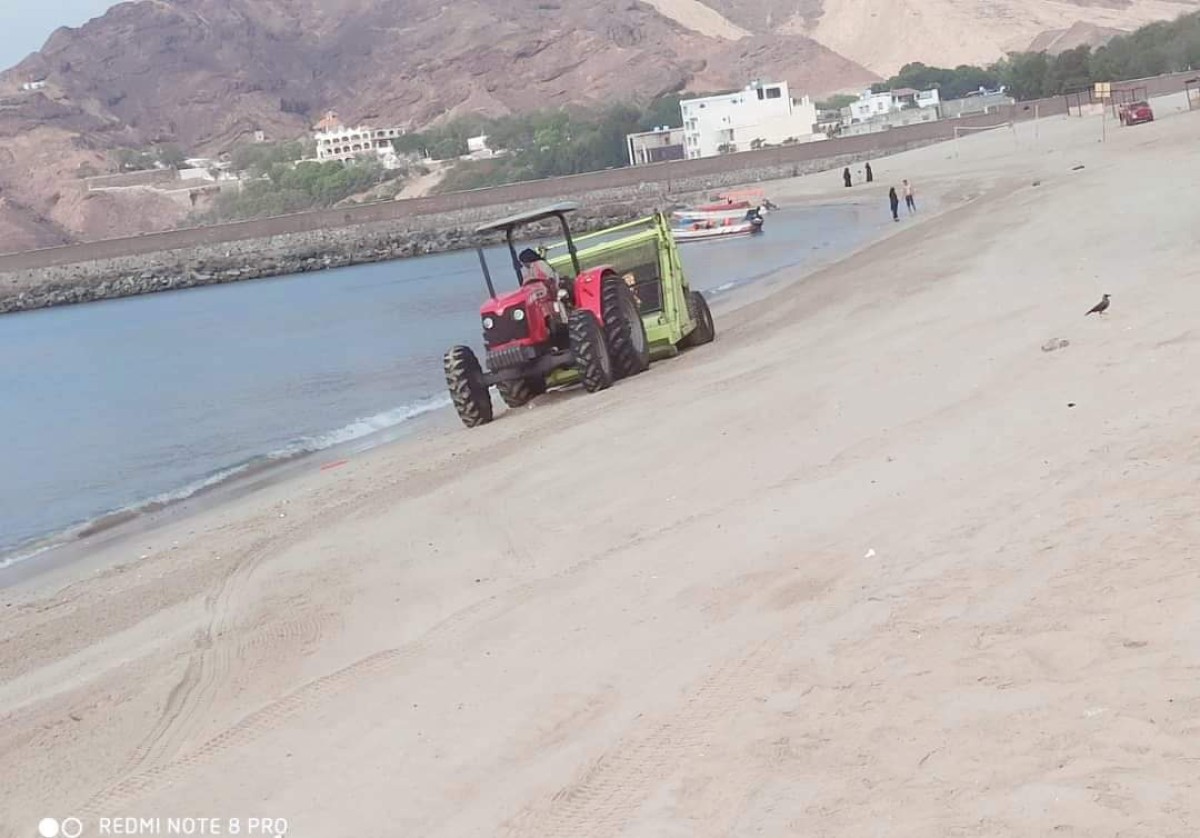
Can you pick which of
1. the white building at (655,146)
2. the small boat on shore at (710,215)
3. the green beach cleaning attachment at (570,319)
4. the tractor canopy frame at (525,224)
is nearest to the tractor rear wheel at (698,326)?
the green beach cleaning attachment at (570,319)

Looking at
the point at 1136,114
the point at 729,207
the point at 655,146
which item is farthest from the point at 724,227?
the point at 655,146

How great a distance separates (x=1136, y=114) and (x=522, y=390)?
4158 cm

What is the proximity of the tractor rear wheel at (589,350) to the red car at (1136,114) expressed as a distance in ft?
135

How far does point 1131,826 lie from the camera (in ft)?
12.4

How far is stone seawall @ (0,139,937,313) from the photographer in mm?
87562

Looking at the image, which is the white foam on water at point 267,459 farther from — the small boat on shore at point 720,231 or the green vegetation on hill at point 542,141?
the green vegetation on hill at point 542,141

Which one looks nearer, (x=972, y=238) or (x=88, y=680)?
(x=88, y=680)

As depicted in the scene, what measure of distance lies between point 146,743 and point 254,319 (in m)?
51.6

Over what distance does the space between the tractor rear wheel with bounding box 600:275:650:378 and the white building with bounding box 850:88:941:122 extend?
118831 mm

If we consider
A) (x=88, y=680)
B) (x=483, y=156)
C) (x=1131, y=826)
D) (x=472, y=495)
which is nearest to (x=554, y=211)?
(x=472, y=495)

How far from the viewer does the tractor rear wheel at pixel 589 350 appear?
564 inches

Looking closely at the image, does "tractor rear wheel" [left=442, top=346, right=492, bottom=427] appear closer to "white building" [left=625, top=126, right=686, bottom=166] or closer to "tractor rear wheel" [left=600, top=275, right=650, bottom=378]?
"tractor rear wheel" [left=600, top=275, right=650, bottom=378]

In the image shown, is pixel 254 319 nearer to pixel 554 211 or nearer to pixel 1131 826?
pixel 554 211

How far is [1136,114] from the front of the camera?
166 feet
